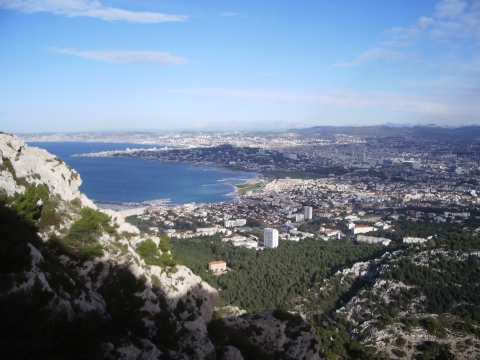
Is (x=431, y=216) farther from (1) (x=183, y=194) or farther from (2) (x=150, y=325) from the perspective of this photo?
(2) (x=150, y=325)

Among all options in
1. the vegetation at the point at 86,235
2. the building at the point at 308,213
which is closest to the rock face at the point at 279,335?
the vegetation at the point at 86,235

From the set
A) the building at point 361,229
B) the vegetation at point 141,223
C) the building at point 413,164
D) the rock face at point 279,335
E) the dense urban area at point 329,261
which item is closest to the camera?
the rock face at point 279,335

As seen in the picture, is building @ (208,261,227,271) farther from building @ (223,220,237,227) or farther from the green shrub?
the green shrub

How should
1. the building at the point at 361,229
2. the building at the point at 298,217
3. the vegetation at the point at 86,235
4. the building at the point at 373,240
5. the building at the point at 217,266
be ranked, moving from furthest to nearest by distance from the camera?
the building at the point at 298,217
the building at the point at 361,229
the building at the point at 373,240
the building at the point at 217,266
the vegetation at the point at 86,235

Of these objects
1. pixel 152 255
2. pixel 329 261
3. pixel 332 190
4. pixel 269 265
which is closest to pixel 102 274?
pixel 152 255

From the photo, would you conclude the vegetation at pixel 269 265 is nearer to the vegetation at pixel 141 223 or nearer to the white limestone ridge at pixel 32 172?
the vegetation at pixel 141 223

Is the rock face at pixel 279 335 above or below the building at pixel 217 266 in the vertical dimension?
above

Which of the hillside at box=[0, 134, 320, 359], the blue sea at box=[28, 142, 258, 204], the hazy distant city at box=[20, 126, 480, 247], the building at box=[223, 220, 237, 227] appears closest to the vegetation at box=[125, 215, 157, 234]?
the hazy distant city at box=[20, 126, 480, 247]

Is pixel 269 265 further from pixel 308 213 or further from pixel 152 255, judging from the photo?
pixel 308 213
